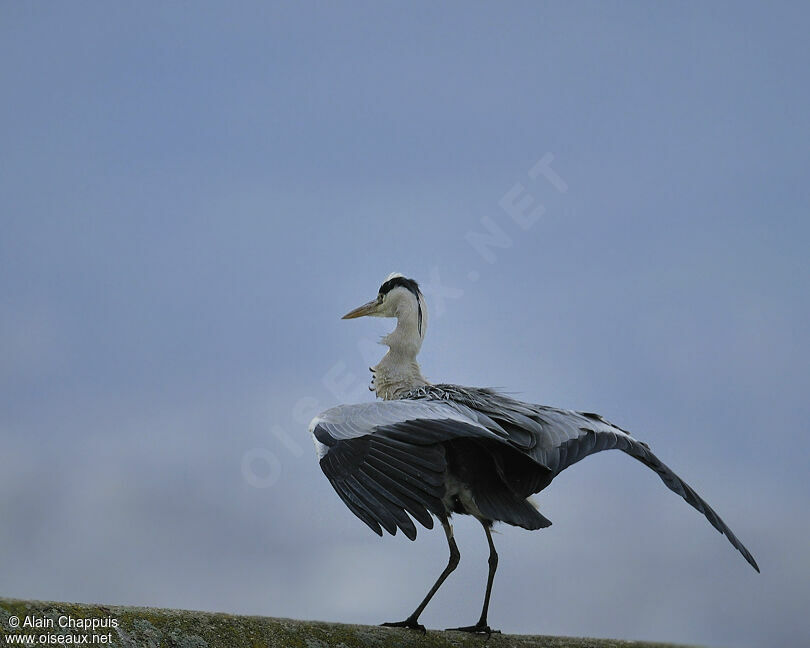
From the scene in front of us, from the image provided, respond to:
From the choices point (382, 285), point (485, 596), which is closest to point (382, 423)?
point (485, 596)

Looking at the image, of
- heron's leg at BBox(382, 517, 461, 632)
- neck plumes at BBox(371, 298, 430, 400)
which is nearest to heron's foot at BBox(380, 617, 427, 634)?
heron's leg at BBox(382, 517, 461, 632)

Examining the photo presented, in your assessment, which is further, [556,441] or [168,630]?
[556,441]

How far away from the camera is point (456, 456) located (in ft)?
22.3

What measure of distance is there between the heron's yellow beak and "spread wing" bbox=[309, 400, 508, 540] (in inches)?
115

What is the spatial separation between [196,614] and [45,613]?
816 millimetres

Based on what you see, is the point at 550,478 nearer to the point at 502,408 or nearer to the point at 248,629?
the point at 502,408

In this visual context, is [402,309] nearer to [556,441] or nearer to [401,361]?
[401,361]

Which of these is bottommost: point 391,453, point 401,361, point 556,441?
point 391,453

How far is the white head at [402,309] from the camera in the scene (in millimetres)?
9062

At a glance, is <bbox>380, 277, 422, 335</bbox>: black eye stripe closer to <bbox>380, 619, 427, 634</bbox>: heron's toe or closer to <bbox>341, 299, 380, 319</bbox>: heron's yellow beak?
<bbox>341, 299, 380, 319</bbox>: heron's yellow beak

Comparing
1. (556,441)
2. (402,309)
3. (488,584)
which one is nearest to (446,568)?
(488,584)

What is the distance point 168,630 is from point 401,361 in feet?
14.2

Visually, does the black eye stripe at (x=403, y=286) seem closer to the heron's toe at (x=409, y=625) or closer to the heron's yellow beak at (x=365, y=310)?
the heron's yellow beak at (x=365, y=310)

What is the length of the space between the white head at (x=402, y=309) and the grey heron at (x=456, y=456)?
123 centimetres
